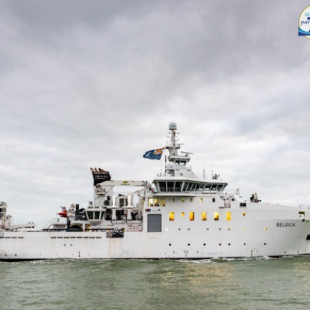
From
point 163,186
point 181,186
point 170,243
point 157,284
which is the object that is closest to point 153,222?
point 170,243

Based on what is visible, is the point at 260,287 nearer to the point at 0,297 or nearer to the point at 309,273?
the point at 309,273

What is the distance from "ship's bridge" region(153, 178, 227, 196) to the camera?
33.2m

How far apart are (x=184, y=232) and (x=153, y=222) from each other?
9.70 feet

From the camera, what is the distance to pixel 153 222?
3334 centimetres

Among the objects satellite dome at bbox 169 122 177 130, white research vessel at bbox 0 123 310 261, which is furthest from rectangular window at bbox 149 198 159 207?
satellite dome at bbox 169 122 177 130

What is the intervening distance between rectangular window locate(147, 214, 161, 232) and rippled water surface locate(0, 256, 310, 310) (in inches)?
117

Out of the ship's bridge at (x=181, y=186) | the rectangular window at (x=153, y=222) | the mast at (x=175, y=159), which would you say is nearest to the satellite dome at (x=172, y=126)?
the mast at (x=175, y=159)

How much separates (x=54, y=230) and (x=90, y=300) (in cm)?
1692

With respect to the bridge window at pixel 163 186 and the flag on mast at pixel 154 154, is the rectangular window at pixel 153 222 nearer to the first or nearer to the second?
the bridge window at pixel 163 186

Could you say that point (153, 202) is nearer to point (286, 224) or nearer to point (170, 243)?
point (170, 243)

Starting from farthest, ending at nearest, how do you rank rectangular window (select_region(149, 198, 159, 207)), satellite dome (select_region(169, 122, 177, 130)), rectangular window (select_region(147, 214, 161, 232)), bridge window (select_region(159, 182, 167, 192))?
satellite dome (select_region(169, 122, 177, 130))
rectangular window (select_region(149, 198, 159, 207))
bridge window (select_region(159, 182, 167, 192))
rectangular window (select_region(147, 214, 161, 232))

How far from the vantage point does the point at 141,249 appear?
32719 millimetres

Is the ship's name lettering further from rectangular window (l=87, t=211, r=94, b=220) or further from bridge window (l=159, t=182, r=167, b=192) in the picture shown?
rectangular window (l=87, t=211, r=94, b=220)

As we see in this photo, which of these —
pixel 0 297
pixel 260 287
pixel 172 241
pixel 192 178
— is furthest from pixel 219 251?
pixel 0 297
